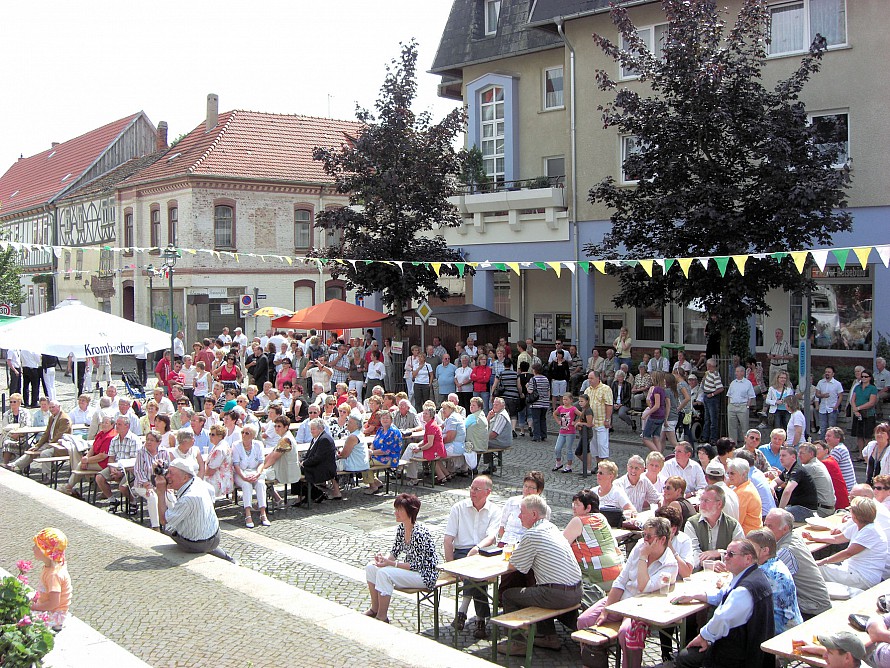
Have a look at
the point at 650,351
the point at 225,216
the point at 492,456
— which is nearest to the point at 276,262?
the point at 225,216

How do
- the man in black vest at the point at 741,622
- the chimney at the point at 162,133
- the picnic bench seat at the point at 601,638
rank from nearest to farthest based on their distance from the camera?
the man in black vest at the point at 741,622, the picnic bench seat at the point at 601,638, the chimney at the point at 162,133

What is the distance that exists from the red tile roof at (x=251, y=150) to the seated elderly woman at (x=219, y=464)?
26292mm

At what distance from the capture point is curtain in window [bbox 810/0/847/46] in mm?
19906

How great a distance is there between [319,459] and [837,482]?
22.4 feet

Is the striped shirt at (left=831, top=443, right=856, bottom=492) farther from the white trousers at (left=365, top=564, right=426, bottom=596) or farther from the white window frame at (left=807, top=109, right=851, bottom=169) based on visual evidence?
the white window frame at (left=807, top=109, right=851, bottom=169)

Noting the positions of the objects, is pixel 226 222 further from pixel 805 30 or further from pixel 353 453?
pixel 353 453

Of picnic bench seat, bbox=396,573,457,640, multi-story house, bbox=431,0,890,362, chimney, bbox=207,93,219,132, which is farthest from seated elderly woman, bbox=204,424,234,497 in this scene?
chimney, bbox=207,93,219,132

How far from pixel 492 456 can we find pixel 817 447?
5740mm

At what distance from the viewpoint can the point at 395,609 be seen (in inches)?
339

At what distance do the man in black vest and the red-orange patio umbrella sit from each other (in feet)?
54.0

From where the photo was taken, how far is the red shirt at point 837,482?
1029 cm

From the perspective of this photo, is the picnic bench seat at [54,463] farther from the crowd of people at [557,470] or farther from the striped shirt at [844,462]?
the striped shirt at [844,462]

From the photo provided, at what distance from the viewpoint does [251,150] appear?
38594 mm

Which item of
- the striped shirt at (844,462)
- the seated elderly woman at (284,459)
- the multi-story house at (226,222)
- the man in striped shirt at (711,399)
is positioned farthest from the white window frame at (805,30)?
the multi-story house at (226,222)
